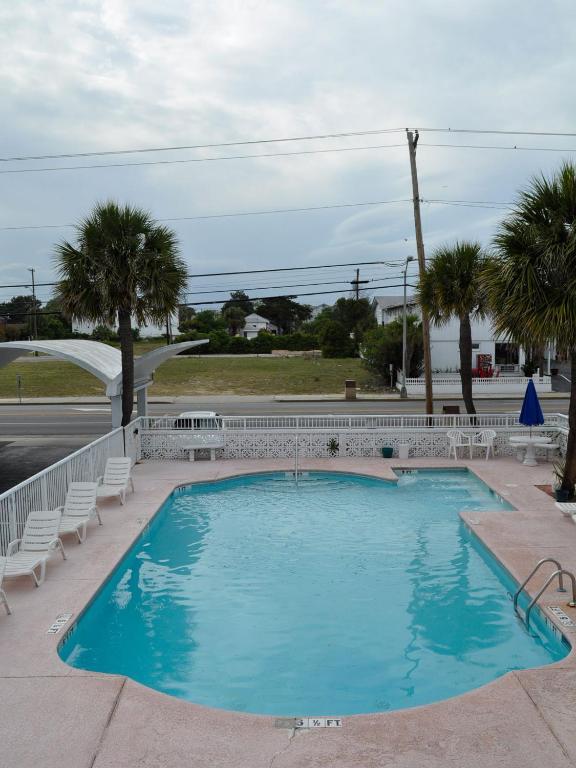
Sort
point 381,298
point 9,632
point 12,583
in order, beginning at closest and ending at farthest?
1. point 9,632
2. point 12,583
3. point 381,298

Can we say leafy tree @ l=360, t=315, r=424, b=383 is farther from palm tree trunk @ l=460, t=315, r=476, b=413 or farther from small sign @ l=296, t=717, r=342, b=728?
small sign @ l=296, t=717, r=342, b=728

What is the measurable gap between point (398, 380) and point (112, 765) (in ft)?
137

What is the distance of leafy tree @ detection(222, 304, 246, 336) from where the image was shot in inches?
4787

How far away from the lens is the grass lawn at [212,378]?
48.2 meters

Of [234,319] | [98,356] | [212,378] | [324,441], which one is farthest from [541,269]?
[234,319]

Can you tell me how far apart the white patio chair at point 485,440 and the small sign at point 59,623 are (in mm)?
14209

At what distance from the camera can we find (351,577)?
11.8m

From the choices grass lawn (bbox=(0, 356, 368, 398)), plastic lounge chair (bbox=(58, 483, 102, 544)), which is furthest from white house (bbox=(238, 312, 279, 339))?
plastic lounge chair (bbox=(58, 483, 102, 544))

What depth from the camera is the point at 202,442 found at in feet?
69.5

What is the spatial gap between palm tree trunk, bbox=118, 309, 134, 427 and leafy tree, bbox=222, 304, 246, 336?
322 ft

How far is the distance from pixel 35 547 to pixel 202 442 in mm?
10129

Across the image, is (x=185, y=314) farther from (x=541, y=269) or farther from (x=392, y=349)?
(x=541, y=269)

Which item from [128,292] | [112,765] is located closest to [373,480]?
[128,292]

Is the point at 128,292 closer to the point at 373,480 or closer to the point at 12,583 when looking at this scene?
the point at 373,480
